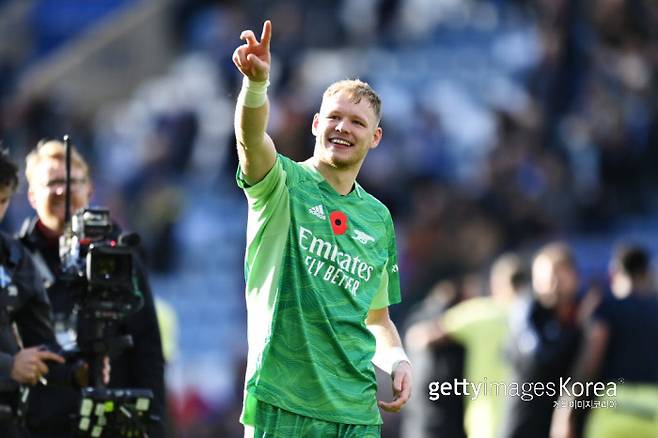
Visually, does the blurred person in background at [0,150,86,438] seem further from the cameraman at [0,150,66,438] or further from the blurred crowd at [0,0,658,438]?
the blurred crowd at [0,0,658,438]

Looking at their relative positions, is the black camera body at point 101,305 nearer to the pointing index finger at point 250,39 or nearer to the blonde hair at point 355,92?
the blonde hair at point 355,92

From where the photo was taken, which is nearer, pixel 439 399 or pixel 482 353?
pixel 482 353

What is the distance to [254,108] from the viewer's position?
5.58 metres

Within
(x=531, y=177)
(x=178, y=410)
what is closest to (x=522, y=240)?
(x=531, y=177)

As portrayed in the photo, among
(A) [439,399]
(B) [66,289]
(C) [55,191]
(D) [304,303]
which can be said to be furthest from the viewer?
(A) [439,399]

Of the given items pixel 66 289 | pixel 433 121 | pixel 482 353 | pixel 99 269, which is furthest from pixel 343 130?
pixel 433 121

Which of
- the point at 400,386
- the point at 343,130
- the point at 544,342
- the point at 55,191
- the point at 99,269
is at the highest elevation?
the point at 343,130

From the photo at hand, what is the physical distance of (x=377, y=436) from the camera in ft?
20.0

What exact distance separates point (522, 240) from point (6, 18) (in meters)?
10.5

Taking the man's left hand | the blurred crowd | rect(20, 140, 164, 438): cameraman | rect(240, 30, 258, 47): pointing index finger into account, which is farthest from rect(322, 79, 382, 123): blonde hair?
the blurred crowd

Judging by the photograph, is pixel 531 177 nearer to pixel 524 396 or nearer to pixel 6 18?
pixel 524 396

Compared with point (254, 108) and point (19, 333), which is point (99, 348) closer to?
point (19, 333)

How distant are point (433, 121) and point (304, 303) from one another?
13538 millimetres
